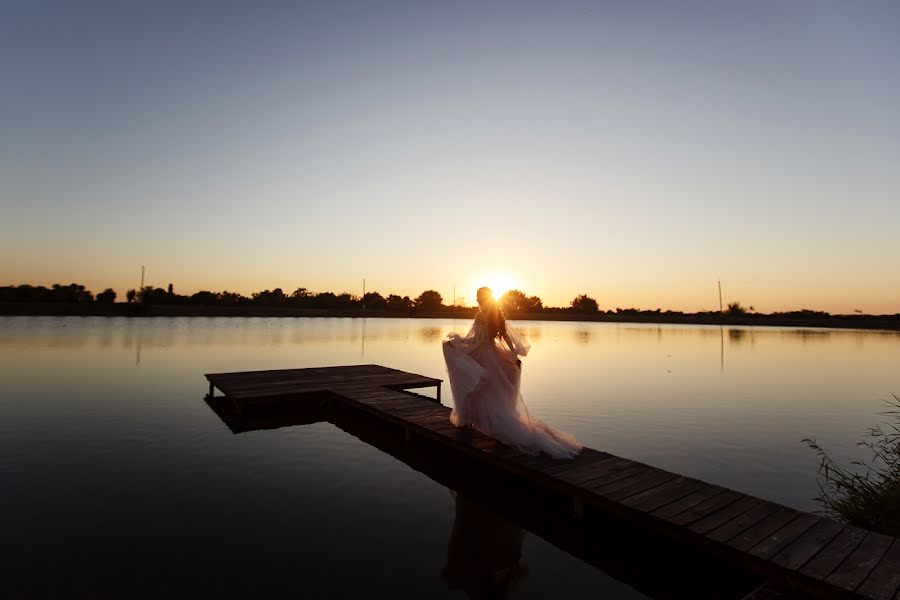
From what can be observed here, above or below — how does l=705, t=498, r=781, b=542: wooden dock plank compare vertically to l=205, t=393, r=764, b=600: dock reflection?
above

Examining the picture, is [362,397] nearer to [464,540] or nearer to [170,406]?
[170,406]

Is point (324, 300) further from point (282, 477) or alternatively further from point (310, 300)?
point (282, 477)

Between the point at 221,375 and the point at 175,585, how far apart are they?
13451mm

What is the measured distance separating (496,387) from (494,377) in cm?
20

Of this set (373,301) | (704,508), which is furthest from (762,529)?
(373,301)

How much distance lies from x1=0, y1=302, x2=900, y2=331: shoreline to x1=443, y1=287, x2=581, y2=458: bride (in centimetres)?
8064

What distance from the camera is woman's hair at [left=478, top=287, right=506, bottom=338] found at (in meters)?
9.24

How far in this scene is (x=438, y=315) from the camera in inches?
4808

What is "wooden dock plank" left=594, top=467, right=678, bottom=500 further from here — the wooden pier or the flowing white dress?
the flowing white dress

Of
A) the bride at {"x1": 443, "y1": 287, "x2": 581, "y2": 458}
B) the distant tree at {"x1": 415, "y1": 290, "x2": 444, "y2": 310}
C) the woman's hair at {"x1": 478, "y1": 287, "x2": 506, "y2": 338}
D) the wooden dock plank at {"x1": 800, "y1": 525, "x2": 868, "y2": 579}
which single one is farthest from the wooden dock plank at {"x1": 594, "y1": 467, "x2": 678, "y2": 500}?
the distant tree at {"x1": 415, "y1": 290, "x2": 444, "y2": 310}

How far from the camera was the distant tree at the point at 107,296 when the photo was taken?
92.8 metres

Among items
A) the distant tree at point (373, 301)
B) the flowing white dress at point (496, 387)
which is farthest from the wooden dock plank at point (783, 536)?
the distant tree at point (373, 301)

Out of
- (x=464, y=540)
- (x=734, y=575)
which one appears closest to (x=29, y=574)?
(x=464, y=540)

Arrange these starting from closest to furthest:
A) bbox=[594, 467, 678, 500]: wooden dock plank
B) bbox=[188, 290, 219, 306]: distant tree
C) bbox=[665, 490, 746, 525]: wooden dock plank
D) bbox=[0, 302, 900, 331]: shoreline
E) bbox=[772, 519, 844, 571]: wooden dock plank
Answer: bbox=[772, 519, 844, 571]: wooden dock plank, bbox=[665, 490, 746, 525]: wooden dock plank, bbox=[594, 467, 678, 500]: wooden dock plank, bbox=[0, 302, 900, 331]: shoreline, bbox=[188, 290, 219, 306]: distant tree
